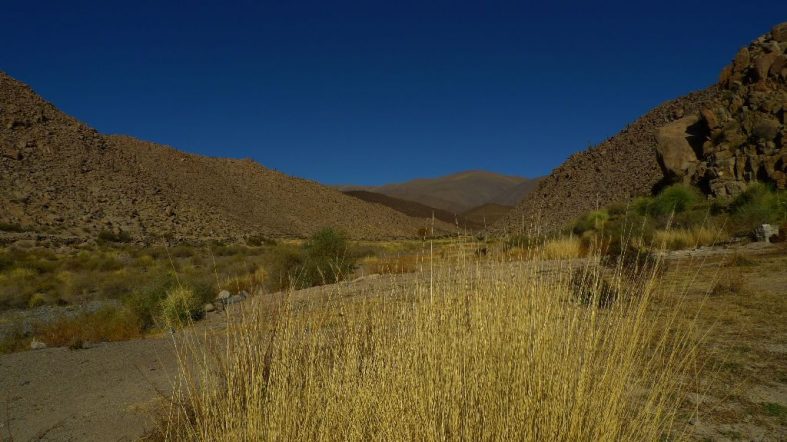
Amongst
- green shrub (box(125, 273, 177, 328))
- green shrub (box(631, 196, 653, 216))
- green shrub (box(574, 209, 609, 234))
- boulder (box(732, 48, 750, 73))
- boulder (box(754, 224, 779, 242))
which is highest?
boulder (box(732, 48, 750, 73))

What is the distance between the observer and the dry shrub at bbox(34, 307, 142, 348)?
7723 mm

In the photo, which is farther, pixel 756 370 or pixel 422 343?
pixel 756 370

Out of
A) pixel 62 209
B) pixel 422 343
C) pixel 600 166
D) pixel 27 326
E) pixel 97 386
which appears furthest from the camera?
pixel 62 209

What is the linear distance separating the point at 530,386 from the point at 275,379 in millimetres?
1493

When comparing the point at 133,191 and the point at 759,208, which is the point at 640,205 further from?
the point at 133,191

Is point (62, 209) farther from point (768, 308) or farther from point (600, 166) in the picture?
point (768, 308)

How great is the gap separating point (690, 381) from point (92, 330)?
883 centimetres

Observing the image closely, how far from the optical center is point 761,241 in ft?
33.9

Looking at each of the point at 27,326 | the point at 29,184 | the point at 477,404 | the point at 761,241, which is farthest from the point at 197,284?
the point at 29,184

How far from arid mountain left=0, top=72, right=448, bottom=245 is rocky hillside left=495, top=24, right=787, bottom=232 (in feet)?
85.3

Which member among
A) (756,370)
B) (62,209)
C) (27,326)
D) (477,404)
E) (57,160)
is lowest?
(27,326)

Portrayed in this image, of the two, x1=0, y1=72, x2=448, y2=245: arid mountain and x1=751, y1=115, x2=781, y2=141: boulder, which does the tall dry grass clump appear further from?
x1=0, y1=72, x2=448, y2=245: arid mountain

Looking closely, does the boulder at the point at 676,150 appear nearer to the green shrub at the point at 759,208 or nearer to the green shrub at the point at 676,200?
the green shrub at the point at 676,200

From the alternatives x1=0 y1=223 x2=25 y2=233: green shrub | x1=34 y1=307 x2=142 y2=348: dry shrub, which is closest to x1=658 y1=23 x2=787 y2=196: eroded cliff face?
x1=34 y1=307 x2=142 y2=348: dry shrub
